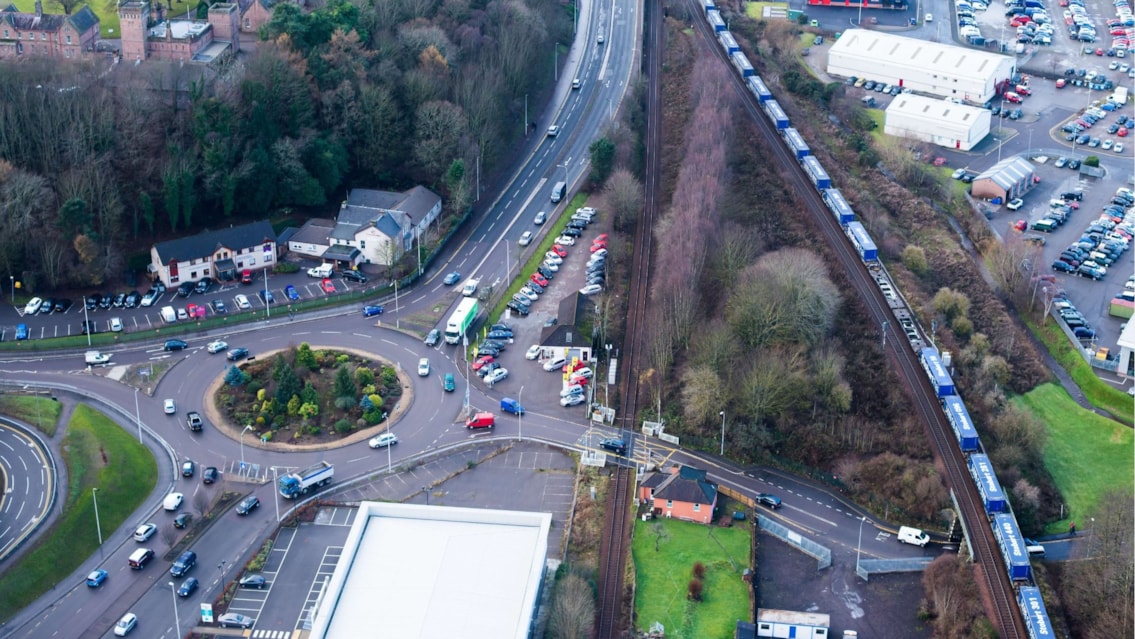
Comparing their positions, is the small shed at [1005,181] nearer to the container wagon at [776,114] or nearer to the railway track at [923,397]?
the railway track at [923,397]

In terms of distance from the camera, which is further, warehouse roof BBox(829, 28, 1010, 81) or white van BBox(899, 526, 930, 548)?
warehouse roof BBox(829, 28, 1010, 81)

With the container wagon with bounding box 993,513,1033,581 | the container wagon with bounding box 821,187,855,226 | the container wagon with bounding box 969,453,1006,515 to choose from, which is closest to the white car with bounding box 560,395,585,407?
the container wagon with bounding box 969,453,1006,515

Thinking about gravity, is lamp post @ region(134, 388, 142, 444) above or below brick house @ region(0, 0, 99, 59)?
below

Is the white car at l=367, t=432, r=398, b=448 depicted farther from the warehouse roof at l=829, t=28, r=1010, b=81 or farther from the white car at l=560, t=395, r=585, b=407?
the warehouse roof at l=829, t=28, r=1010, b=81

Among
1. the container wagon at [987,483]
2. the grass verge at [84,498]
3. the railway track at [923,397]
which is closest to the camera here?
the railway track at [923,397]

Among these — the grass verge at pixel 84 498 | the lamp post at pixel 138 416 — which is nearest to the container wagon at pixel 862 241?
the lamp post at pixel 138 416

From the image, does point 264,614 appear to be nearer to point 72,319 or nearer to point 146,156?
point 72,319
